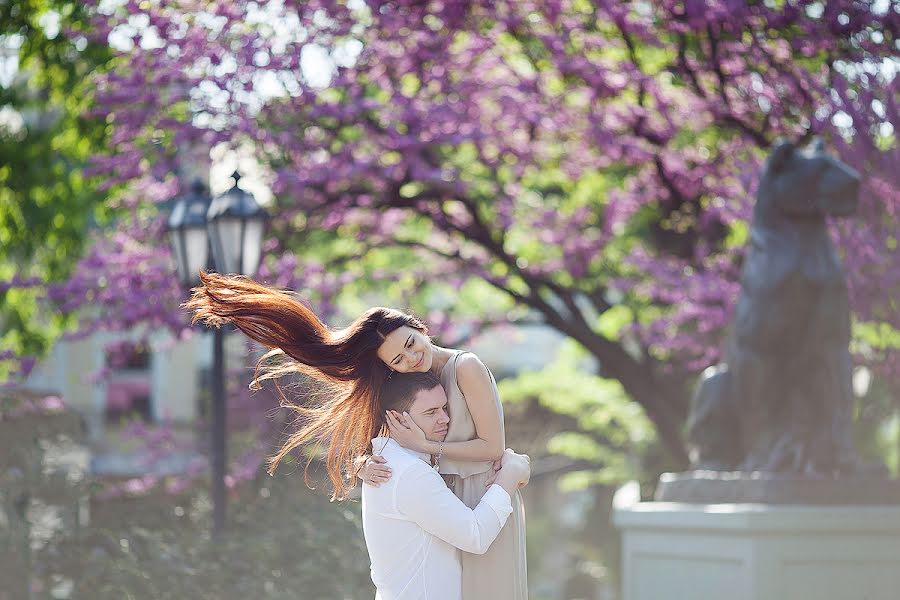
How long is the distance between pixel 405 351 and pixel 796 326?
4688mm

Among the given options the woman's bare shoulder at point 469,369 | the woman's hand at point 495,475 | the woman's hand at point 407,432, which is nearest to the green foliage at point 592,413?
the woman's hand at point 495,475

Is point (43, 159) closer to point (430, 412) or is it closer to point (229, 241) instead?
point (229, 241)

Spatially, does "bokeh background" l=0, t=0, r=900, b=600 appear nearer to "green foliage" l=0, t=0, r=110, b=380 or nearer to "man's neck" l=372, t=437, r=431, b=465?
"green foliage" l=0, t=0, r=110, b=380

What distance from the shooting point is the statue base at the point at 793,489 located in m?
8.02

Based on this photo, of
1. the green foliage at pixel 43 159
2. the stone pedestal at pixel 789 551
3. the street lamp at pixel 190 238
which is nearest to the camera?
→ the stone pedestal at pixel 789 551

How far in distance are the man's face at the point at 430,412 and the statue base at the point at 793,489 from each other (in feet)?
14.2

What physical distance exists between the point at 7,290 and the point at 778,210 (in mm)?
8688

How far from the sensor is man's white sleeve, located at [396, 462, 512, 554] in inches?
156

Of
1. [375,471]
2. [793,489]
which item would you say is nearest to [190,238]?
[793,489]

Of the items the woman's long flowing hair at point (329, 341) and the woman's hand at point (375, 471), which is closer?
the woman's hand at point (375, 471)

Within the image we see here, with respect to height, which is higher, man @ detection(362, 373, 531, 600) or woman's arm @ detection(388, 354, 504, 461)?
woman's arm @ detection(388, 354, 504, 461)

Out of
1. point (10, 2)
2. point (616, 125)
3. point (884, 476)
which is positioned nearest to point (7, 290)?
point (10, 2)

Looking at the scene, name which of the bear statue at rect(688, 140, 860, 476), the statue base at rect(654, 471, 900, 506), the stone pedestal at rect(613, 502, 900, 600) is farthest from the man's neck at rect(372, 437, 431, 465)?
the bear statue at rect(688, 140, 860, 476)

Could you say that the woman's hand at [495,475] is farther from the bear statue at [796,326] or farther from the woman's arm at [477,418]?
the bear statue at [796,326]
